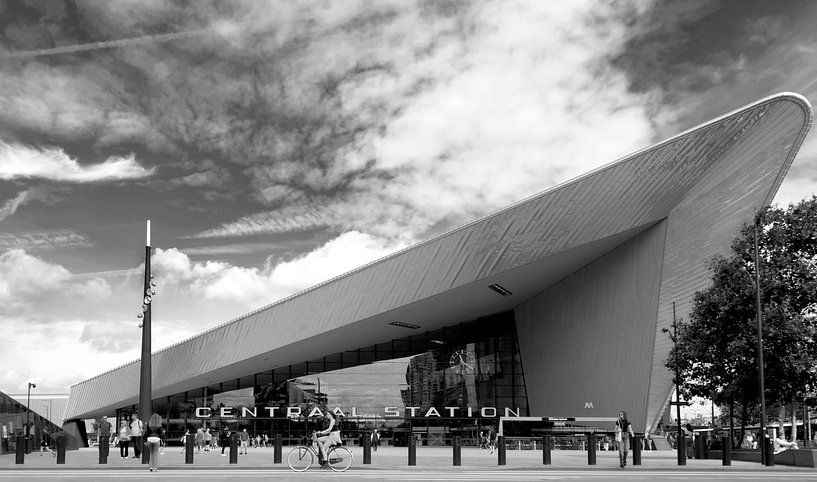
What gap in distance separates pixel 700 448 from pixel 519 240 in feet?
31.2

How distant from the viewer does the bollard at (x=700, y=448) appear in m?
26.2

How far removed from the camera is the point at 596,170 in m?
26.9

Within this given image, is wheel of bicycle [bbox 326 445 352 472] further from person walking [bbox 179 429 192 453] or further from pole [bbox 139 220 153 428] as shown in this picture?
pole [bbox 139 220 153 428]

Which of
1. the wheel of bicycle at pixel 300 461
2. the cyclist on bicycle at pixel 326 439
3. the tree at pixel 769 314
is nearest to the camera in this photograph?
the wheel of bicycle at pixel 300 461

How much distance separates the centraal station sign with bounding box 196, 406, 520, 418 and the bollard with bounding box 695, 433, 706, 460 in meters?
14.7

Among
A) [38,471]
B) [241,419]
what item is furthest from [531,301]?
[38,471]

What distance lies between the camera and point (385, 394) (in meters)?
40.6

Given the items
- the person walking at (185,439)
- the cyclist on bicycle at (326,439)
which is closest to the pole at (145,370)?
the person walking at (185,439)

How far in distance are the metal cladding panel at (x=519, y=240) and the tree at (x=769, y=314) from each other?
2736 millimetres

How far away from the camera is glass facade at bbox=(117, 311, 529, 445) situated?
4041 cm

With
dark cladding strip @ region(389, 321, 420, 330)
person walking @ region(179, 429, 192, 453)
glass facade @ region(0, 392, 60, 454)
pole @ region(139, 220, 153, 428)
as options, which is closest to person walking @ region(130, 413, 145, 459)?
pole @ region(139, 220, 153, 428)

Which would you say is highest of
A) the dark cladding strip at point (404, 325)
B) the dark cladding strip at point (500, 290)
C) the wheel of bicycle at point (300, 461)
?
the dark cladding strip at point (500, 290)

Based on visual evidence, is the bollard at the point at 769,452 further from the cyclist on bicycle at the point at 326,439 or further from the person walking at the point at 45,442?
the person walking at the point at 45,442

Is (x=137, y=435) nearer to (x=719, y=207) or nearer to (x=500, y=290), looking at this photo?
(x=500, y=290)
